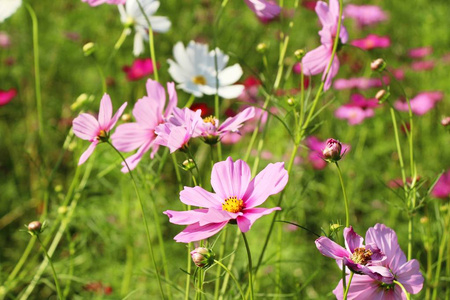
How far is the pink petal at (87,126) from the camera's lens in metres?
0.66

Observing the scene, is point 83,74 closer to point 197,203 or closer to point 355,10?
point 355,10

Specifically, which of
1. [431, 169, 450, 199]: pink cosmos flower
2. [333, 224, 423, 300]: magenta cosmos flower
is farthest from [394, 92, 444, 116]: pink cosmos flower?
[333, 224, 423, 300]: magenta cosmos flower

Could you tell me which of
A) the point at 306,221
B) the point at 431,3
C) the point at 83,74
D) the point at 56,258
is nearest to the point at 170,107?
the point at 56,258

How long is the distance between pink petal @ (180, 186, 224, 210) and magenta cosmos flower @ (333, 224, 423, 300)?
0.57ft

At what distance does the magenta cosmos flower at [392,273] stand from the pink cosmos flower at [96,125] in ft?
1.11

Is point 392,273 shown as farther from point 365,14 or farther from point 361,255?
point 365,14

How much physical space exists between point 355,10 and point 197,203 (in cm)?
204

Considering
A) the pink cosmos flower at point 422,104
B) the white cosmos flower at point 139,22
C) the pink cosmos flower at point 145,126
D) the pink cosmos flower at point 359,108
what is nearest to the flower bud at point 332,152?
the pink cosmos flower at point 145,126

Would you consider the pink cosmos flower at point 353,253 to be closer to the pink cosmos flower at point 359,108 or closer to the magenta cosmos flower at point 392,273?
the magenta cosmos flower at point 392,273

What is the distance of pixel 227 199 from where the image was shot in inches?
23.3

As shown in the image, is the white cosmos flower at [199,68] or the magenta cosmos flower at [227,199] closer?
the magenta cosmos flower at [227,199]

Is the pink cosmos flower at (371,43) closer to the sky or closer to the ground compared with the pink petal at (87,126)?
closer to the ground

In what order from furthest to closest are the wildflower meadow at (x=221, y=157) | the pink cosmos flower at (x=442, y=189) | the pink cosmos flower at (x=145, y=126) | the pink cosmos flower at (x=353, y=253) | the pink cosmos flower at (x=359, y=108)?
the pink cosmos flower at (x=359, y=108)
the pink cosmos flower at (x=442, y=189)
the pink cosmos flower at (x=145, y=126)
the wildflower meadow at (x=221, y=157)
the pink cosmos flower at (x=353, y=253)

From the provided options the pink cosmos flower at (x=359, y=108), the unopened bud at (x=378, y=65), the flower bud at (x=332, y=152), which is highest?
the unopened bud at (x=378, y=65)
